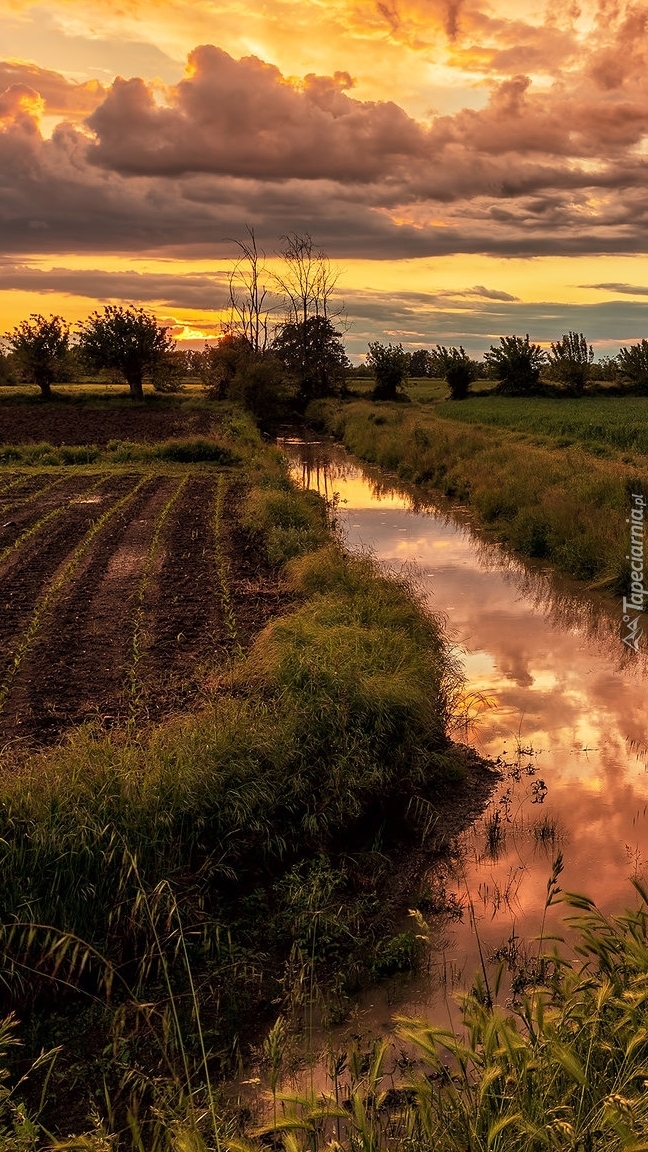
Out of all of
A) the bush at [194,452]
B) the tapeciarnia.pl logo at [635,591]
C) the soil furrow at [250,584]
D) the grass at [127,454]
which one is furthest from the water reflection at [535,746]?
the grass at [127,454]

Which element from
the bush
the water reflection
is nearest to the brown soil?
the bush

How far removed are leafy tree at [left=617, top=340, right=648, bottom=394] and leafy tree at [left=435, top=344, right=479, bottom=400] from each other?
10277 millimetres

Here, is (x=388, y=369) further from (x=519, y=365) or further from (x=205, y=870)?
(x=205, y=870)

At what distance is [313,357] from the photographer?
5753 centimetres

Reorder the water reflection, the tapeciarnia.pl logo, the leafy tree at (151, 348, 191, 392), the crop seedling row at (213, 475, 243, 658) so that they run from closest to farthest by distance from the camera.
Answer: the water reflection, the crop seedling row at (213, 475, 243, 658), the tapeciarnia.pl logo, the leafy tree at (151, 348, 191, 392)

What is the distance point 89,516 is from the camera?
59.9 feet

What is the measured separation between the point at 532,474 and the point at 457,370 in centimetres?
3504

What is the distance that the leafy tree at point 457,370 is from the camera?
52250mm

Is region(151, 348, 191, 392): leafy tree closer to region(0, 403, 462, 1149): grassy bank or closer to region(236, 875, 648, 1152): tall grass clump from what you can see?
region(0, 403, 462, 1149): grassy bank

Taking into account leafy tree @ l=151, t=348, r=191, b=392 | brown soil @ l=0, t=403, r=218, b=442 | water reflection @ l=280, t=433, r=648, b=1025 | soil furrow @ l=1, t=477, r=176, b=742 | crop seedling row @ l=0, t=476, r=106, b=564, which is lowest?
water reflection @ l=280, t=433, r=648, b=1025

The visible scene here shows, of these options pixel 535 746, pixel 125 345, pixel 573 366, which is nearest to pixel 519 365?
pixel 573 366

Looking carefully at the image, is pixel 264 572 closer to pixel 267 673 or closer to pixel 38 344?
pixel 267 673

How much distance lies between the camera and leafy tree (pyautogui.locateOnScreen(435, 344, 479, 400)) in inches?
2057

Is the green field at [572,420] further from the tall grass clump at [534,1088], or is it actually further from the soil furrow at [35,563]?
the tall grass clump at [534,1088]
